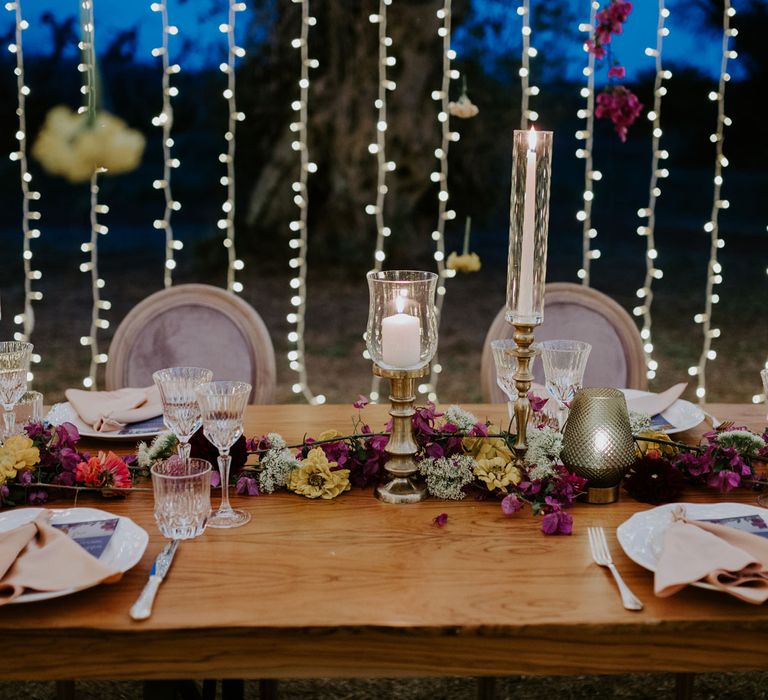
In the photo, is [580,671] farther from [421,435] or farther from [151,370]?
[151,370]

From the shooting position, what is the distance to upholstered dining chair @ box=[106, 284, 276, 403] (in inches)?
86.2

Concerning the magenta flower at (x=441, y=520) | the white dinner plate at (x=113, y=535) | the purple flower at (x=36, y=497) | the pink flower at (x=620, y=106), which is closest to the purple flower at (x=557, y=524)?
the magenta flower at (x=441, y=520)

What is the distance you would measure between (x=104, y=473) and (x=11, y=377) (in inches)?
8.8

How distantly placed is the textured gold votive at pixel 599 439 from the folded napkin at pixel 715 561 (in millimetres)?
199

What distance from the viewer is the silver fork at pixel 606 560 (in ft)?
3.58

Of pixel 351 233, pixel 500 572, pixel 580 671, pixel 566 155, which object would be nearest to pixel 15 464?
pixel 500 572

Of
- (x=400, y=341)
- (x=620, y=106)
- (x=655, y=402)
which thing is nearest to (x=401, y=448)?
(x=400, y=341)

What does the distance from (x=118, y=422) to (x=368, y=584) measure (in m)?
0.77

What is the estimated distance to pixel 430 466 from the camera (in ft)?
4.75

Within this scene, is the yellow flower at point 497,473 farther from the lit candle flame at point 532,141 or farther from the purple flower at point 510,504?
the lit candle flame at point 532,141

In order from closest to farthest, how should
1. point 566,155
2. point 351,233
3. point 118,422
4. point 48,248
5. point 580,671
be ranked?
point 580,671 → point 118,422 → point 351,233 → point 48,248 → point 566,155

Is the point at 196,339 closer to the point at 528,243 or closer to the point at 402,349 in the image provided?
the point at 402,349

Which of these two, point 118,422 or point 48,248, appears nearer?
point 118,422

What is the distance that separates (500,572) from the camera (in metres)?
1.18
